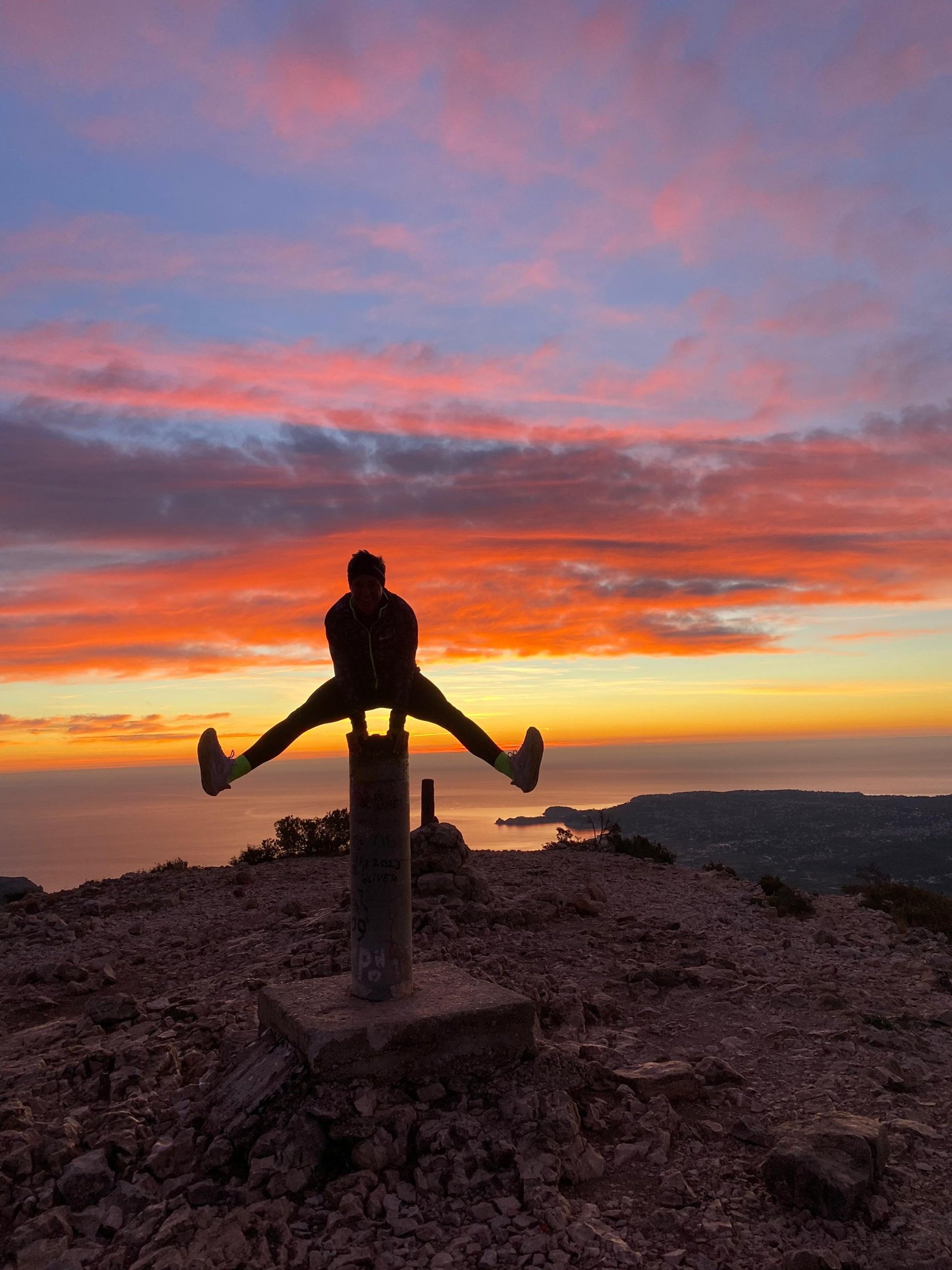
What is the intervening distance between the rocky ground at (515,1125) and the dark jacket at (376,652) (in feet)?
8.17

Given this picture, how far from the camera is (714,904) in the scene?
13477mm

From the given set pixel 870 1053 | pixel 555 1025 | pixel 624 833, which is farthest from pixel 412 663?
pixel 624 833

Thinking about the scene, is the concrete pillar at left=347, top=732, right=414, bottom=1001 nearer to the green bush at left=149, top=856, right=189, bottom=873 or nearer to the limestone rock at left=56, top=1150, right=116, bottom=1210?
the limestone rock at left=56, top=1150, right=116, bottom=1210

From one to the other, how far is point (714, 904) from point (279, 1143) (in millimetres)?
9504

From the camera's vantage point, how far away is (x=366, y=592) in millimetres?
6340

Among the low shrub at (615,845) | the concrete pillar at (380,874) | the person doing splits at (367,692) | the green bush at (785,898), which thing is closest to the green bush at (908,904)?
the green bush at (785,898)

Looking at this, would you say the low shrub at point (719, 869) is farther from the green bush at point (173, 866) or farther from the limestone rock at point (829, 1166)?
the limestone rock at point (829, 1166)

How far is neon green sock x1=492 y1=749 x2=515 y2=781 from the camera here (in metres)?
6.90

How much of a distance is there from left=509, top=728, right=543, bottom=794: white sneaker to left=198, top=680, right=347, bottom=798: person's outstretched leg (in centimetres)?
139

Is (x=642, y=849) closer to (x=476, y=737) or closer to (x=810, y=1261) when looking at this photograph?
(x=476, y=737)

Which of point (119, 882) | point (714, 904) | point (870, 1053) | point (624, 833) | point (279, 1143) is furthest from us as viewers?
point (624, 833)

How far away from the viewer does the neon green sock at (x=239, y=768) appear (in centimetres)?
664

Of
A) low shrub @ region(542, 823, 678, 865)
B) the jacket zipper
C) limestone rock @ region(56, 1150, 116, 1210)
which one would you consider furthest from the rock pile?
low shrub @ region(542, 823, 678, 865)

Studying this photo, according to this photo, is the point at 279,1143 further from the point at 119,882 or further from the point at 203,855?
the point at 203,855
